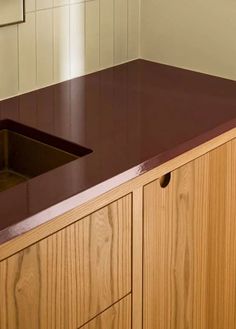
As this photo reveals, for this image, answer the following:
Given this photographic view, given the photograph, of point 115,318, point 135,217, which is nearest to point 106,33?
point 135,217

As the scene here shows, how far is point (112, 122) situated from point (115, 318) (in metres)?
0.47

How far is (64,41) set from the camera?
7.41ft

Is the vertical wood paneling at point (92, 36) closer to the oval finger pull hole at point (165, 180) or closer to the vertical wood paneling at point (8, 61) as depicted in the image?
the vertical wood paneling at point (8, 61)

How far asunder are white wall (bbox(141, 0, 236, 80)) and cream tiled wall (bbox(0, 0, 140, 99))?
0.18 feet

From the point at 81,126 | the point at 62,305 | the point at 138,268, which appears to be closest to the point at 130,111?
the point at 81,126

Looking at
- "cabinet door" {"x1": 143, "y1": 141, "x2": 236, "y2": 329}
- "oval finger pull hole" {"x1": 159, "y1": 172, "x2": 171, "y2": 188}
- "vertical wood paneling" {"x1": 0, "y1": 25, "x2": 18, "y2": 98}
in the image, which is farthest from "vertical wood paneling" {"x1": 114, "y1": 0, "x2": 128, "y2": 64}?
"oval finger pull hole" {"x1": 159, "y1": 172, "x2": 171, "y2": 188}

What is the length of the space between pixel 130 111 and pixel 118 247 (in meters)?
0.45

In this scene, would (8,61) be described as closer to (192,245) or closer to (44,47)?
(44,47)

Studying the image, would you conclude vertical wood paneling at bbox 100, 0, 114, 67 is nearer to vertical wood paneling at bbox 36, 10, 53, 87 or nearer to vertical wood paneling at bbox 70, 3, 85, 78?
vertical wood paneling at bbox 70, 3, 85, 78

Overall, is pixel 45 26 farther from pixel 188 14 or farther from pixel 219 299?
pixel 219 299

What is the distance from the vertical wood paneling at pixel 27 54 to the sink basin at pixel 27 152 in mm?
208

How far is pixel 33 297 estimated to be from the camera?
5.21 feet

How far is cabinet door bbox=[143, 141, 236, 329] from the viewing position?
1.89 m

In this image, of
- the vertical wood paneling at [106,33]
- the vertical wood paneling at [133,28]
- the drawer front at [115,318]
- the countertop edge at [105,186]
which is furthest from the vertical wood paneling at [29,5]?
the drawer front at [115,318]
